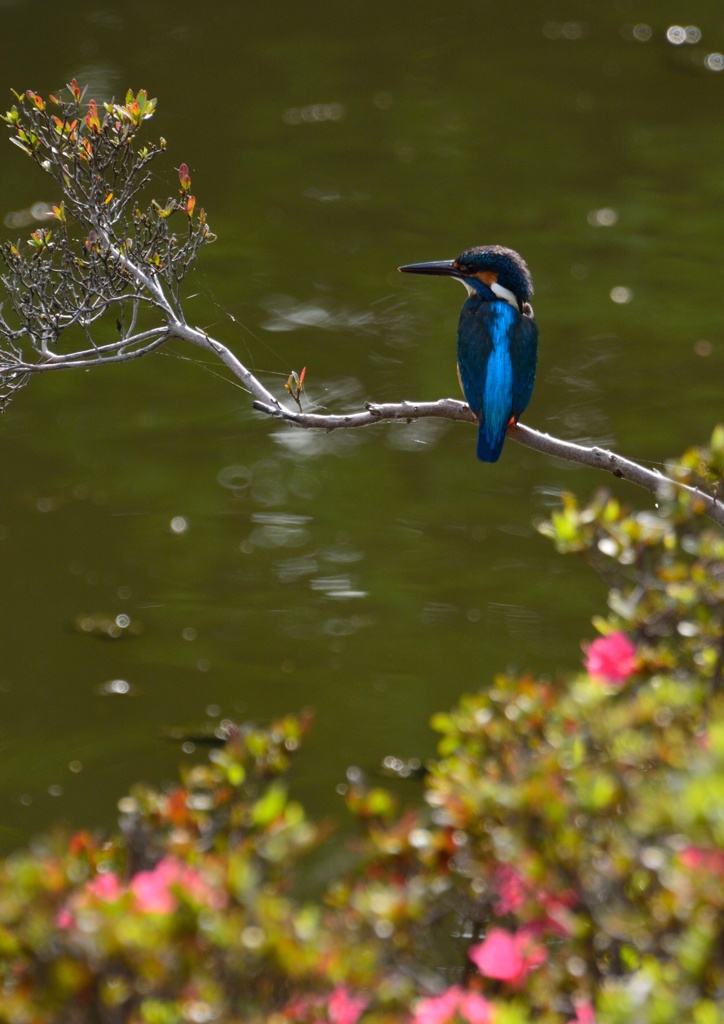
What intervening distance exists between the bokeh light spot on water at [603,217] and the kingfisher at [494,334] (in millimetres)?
3188

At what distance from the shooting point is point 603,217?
557 cm

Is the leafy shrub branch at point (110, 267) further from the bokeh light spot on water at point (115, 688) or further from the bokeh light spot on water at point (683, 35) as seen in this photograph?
the bokeh light spot on water at point (683, 35)

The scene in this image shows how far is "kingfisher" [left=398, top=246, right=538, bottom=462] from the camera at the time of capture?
233 cm

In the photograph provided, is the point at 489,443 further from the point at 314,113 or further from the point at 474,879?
the point at 314,113

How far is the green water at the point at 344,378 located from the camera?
330 centimetres

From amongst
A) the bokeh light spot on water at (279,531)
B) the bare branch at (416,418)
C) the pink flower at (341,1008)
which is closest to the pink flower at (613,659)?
the pink flower at (341,1008)

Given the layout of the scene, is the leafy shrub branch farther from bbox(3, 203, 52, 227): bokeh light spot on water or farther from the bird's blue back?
bbox(3, 203, 52, 227): bokeh light spot on water

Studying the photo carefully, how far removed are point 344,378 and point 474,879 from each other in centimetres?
346

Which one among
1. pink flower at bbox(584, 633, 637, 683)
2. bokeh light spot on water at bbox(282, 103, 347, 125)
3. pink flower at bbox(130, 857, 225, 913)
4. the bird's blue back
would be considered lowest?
bokeh light spot on water at bbox(282, 103, 347, 125)

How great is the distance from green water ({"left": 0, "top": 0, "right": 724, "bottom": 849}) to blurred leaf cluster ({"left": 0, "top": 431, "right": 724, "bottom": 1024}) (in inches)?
48.3

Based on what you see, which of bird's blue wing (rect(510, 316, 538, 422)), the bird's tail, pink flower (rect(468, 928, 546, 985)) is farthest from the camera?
bird's blue wing (rect(510, 316, 538, 422))

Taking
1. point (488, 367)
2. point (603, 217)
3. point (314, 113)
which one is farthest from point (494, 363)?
point (314, 113)

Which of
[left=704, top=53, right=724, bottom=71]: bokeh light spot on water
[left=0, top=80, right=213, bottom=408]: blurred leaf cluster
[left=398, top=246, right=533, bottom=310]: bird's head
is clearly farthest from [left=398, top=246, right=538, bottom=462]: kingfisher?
[left=704, top=53, right=724, bottom=71]: bokeh light spot on water

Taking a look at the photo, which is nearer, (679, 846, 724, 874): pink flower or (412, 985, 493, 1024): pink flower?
(679, 846, 724, 874): pink flower
